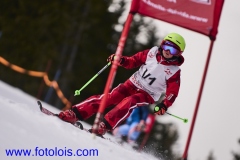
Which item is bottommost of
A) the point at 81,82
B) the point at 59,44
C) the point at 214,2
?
the point at 81,82

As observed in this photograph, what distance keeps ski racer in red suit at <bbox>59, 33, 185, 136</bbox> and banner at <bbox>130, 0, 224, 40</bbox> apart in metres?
1.43

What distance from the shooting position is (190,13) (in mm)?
4781

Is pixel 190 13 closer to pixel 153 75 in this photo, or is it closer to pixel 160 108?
pixel 160 108

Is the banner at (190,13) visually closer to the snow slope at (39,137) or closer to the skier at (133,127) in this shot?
the snow slope at (39,137)

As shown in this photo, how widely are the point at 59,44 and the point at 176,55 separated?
20.5 metres

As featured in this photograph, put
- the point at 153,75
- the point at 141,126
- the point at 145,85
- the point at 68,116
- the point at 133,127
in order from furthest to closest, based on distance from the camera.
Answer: the point at 141,126 < the point at 133,127 < the point at 145,85 < the point at 153,75 < the point at 68,116

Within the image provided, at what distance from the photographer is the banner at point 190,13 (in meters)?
4.78

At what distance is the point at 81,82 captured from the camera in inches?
1128

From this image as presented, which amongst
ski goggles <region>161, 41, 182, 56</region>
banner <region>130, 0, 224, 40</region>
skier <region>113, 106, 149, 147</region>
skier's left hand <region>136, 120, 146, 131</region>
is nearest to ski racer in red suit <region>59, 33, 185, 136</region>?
ski goggles <region>161, 41, 182, 56</region>

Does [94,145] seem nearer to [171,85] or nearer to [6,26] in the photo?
[171,85]

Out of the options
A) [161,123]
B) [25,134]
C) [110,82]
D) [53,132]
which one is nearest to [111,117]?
[110,82]

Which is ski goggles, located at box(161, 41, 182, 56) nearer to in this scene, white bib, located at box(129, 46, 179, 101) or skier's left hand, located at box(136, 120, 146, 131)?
white bib, located at box(129, 46, 179, 101)

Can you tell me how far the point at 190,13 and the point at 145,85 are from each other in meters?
1.89

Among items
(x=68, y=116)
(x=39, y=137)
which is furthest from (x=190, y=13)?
(x=68, y=116)
